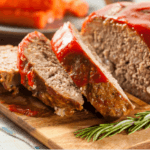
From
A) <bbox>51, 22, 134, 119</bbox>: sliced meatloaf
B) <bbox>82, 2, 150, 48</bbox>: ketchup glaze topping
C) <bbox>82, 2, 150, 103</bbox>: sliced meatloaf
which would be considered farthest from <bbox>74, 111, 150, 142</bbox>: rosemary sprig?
<bbox>82, 2, 150, 48</bbox>: ketchup glaze topping

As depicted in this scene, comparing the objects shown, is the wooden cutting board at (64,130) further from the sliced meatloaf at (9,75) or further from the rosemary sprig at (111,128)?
the sliced meatloaf at (9,75)

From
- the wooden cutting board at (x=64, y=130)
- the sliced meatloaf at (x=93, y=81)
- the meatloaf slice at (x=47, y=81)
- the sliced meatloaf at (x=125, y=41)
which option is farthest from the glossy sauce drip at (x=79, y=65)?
the sliced meatloaf at (x=125, y=41)

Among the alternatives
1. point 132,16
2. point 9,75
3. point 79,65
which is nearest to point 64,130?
point 79,65

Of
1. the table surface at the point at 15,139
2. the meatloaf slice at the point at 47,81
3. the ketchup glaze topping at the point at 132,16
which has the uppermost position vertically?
the ketchup glaze topping at the point at 132,16

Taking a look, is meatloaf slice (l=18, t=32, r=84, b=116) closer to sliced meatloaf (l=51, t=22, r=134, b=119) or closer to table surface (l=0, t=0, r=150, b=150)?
sliced meatloaf (l=51, t=22, r=134, b=119)

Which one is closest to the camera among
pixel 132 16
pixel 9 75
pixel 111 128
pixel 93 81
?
pixel 111 128

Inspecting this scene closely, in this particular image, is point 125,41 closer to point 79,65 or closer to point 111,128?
point 79,65

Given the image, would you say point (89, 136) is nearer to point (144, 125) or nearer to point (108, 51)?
point (144, 125)
